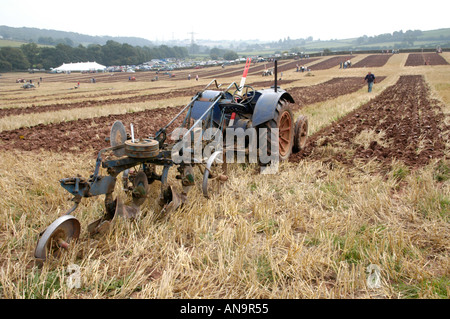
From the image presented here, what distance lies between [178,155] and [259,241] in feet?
4.49

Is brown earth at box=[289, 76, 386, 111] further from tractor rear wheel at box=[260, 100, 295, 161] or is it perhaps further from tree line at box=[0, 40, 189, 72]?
tree line at box=[0, 40, 189, 72]

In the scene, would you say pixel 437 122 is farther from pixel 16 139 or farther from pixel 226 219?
pixel 16 139

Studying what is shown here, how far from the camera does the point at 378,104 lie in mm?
12547

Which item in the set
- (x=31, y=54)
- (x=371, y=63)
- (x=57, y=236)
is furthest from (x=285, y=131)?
(x=31, y=54)

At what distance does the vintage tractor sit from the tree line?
7749 centimetres

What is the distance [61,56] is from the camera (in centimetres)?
8412

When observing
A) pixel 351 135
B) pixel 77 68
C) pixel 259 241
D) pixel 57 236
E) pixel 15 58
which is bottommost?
pixel 259 241

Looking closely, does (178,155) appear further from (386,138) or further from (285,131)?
(386,138)

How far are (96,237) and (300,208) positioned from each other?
2230mm

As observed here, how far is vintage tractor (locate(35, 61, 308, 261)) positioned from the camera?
3037 millimetres

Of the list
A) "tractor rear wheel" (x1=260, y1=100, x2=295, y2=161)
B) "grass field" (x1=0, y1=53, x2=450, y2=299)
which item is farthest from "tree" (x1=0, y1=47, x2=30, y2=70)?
"grass field" (x1=0, y1=53, x2=450, y2=299)

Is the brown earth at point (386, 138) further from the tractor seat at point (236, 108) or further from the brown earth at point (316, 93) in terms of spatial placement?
the brown earth at point (316, 93)

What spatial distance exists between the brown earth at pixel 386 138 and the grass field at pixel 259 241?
72cm

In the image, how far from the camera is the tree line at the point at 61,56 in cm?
7050
